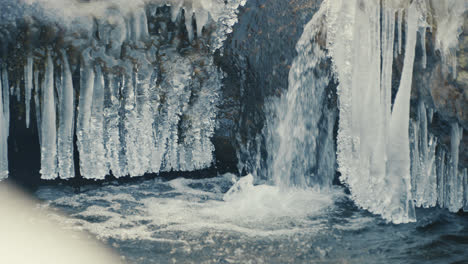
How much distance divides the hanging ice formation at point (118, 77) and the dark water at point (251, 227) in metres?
0.51

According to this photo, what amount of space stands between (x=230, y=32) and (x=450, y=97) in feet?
8.46

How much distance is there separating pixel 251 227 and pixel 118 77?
2.09 metres

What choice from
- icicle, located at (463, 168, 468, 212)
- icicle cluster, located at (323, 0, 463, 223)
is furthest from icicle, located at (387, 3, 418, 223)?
icicle, located at (463, 168, 468, 212)

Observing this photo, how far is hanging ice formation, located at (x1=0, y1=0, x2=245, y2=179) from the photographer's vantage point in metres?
4.63

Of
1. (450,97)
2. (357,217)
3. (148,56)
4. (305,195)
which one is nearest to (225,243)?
(357,217)

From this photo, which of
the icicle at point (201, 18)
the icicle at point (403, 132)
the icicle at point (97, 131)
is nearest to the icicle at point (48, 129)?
the icicle at point (97, 131)

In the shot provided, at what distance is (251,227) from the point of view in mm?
3922

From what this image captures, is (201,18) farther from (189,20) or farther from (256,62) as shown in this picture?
(256,62)

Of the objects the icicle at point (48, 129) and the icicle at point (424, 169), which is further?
the icicle at point (48, 129)

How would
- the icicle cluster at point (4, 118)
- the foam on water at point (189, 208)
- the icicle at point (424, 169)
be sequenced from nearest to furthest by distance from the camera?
the foam on water at point (189, 208)
the icicle at point (424, 169)
the icicle cluster at point (4, 118)

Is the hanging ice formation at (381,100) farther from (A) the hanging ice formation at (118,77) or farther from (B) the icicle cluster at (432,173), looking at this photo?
(A) the hanging ice formation at (118,77)

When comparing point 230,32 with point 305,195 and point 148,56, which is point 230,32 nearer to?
point 148,56

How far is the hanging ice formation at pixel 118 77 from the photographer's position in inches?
182

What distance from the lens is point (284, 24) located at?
529cm
